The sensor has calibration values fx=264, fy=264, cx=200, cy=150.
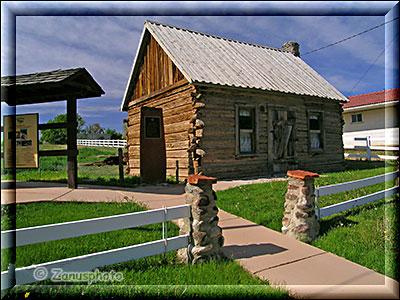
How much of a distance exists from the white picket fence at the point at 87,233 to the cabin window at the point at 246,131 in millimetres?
8008

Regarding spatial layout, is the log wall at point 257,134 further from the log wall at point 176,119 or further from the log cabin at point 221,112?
the log wall at point 176,119

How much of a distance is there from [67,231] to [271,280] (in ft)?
7.22

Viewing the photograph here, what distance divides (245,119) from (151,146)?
441 cm

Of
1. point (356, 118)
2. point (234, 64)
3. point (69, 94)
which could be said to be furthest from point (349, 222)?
point (356, 118)

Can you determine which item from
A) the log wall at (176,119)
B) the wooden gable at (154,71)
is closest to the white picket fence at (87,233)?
the log wall at (176,119)

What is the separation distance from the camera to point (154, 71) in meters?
12.5

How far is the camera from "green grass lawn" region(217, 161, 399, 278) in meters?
3.54

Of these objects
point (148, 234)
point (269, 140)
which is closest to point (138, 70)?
point (269, 140)

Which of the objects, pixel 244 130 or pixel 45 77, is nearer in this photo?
pixel 45 77

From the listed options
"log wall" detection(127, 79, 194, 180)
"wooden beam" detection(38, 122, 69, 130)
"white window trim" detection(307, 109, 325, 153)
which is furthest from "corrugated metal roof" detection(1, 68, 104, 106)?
"white window trim" detection(307, 109, 325, 153)

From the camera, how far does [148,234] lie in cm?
421

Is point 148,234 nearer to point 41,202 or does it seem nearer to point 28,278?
point 28,278

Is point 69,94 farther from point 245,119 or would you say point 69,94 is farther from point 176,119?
point 245,119

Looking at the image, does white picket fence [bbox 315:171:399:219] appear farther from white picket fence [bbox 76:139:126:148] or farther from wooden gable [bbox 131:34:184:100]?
white picket fence [bbox 76:139:126:148]
